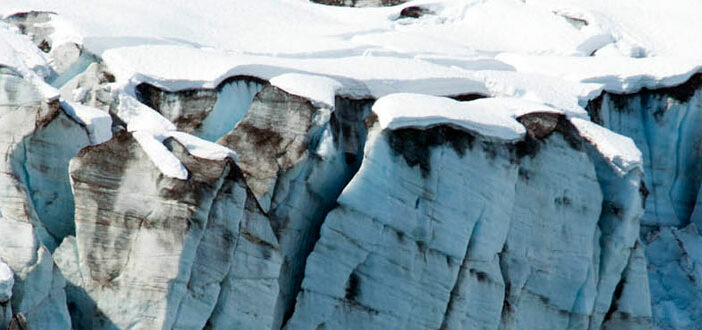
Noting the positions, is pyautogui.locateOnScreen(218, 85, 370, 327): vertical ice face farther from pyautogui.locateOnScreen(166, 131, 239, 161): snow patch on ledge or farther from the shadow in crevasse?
the shadow in crevasse

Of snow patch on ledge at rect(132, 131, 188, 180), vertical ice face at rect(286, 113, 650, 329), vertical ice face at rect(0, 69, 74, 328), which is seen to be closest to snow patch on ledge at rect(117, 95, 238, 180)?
snow patch on ledge at rect(132, 131, 188, 180)

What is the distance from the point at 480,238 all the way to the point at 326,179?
2165 mm

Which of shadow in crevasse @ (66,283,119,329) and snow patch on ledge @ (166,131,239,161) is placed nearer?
shadow in crevasse @ (66,283,119,329)

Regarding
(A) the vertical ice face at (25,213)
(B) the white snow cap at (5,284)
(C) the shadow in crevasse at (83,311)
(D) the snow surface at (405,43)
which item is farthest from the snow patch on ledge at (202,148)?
(B) the white snow cap at (5,284)

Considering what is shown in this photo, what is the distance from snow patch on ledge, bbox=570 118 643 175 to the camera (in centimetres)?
2131

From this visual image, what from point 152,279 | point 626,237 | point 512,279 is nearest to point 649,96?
point 626,237

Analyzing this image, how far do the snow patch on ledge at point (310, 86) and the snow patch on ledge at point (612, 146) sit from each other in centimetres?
365

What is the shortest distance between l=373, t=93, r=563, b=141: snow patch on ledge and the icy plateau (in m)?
0.04

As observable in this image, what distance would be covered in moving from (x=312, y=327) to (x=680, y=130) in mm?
7985

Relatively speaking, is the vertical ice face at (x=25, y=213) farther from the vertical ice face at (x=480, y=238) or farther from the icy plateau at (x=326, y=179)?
the vertical ice face at (x=480, y=238)

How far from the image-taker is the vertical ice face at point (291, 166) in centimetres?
1928

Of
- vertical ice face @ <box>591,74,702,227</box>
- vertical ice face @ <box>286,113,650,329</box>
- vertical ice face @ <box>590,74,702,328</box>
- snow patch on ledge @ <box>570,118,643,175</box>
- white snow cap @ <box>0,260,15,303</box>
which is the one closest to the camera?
white snow cap @ <box>0,260,15,303</box>

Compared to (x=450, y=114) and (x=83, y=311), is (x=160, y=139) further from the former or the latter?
(x=450, y=114)

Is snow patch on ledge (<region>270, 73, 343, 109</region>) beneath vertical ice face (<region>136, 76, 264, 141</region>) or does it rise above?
above
